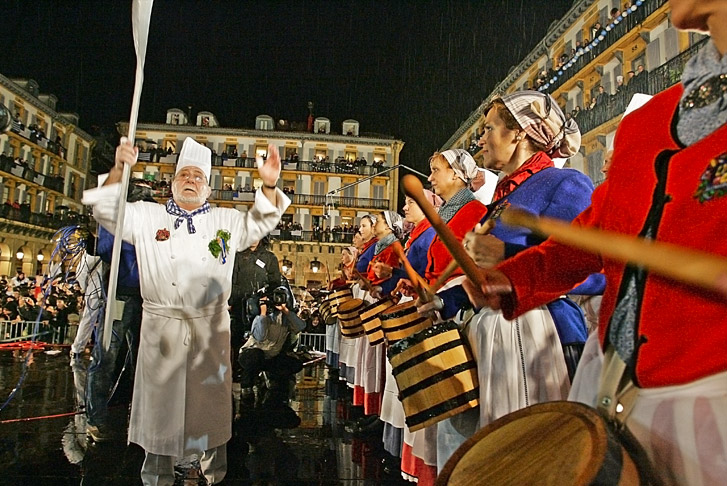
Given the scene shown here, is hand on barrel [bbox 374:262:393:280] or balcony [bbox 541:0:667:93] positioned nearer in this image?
hand on barrel [bbox 374:262:393:280]

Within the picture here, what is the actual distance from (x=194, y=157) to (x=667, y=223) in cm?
320

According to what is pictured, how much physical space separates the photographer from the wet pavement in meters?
0.64

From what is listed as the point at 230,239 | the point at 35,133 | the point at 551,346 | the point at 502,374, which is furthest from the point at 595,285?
the point at 35,133

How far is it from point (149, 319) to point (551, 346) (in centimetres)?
238

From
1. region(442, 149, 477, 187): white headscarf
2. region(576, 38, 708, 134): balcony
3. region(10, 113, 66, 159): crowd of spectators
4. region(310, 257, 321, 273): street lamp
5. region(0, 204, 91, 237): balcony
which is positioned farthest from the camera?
region(310, 257, 321, 273): street lamp

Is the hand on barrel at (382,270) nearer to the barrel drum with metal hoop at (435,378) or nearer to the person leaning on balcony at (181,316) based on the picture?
the person leaning on balcony at (181,316)

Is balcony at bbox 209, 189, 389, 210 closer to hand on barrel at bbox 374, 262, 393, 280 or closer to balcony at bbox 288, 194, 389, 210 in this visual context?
balcony at bbox 288, 194, 389, 210

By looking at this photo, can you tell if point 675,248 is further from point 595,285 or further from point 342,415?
point 342,415

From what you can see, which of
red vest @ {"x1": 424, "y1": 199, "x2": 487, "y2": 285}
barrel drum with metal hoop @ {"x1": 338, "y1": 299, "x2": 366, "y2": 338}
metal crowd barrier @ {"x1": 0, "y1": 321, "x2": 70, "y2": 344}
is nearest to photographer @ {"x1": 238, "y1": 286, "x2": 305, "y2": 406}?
barrel drum with metal hoop @ {"x1": 338, "y1": 299, "x2": 366, "y2": 338}

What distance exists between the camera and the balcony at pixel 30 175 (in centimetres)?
3888

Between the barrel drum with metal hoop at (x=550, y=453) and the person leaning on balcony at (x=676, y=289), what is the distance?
8 cm

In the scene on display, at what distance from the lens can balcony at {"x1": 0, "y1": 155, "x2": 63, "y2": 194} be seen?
1531 inches

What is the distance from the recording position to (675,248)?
33.0 inches

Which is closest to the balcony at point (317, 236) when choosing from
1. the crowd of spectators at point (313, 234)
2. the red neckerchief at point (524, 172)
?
the crowd of spectators at point (313, 234)
